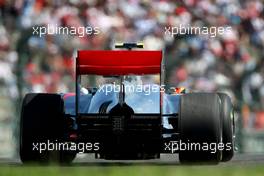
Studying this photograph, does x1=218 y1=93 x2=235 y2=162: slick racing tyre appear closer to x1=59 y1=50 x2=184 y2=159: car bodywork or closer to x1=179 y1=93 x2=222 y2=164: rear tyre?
x1=179 y1=93 x2=222 y2=164: rear tyre

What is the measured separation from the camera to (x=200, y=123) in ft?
40.8

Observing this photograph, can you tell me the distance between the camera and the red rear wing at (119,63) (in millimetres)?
12172

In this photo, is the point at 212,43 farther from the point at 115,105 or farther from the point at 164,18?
the point at 115,105

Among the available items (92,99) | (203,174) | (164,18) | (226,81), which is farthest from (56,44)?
(203,174)

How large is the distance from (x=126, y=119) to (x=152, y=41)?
16540 mm

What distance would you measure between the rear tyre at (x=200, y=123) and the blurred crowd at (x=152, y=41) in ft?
47.3

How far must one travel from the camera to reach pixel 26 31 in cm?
2739

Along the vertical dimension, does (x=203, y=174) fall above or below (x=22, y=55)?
below

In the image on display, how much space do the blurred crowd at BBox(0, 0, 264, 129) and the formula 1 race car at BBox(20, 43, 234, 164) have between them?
14.1m

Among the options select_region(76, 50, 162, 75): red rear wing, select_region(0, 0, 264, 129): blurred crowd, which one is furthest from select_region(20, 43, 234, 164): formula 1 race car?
select_region(0, 0, 264, 129): blurred crowd

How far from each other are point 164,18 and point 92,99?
631 inches

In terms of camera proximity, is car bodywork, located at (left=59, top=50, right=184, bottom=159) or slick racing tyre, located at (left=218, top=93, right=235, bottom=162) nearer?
car bodywork, located at (left=59, top=50, right=184, bottom=159)

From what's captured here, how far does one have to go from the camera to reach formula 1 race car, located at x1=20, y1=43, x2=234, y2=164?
12258mm

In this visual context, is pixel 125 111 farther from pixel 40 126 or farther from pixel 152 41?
pixel 152 41
